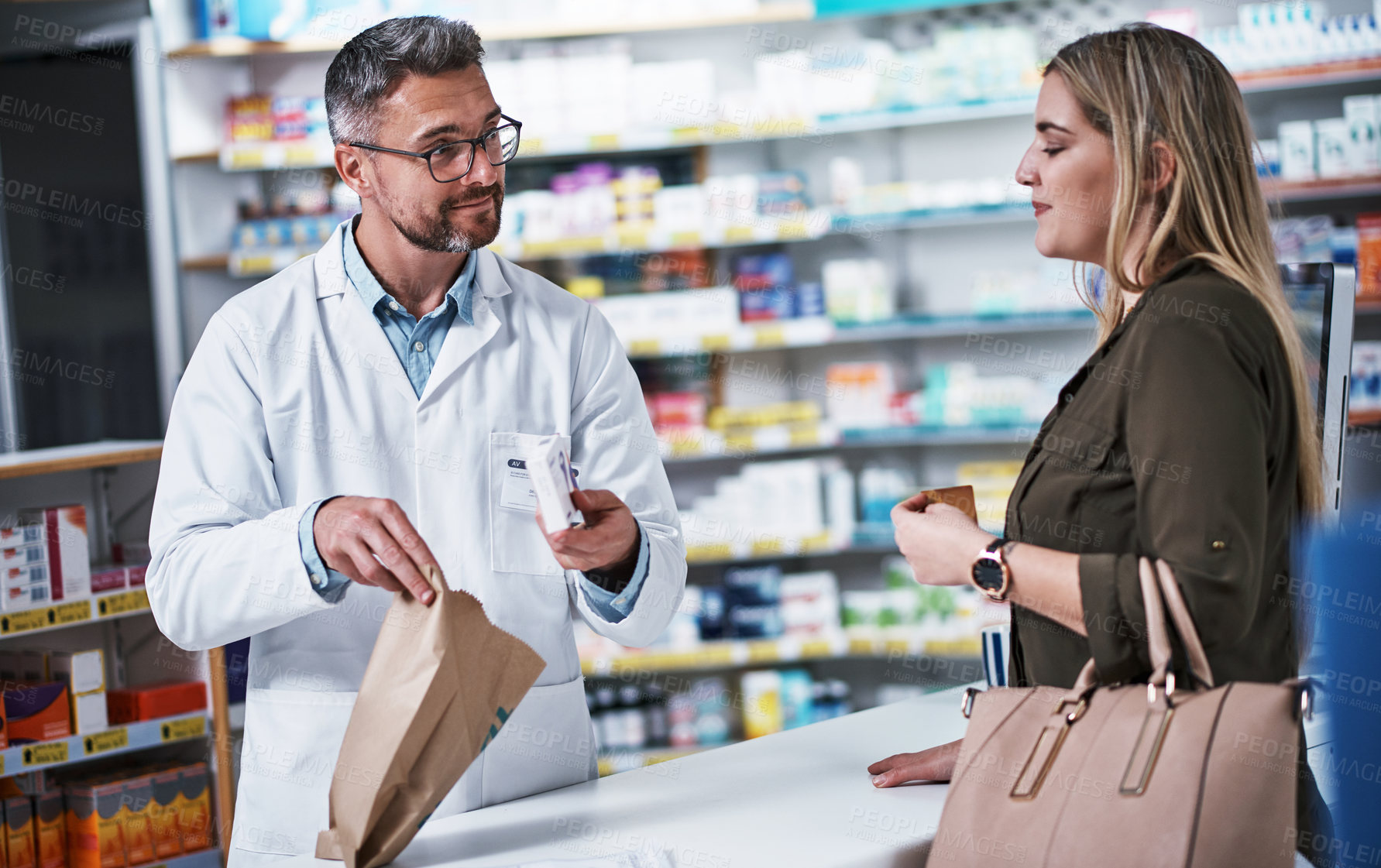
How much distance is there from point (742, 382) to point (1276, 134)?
7.58 ft

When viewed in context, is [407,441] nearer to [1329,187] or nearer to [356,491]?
[356,491]

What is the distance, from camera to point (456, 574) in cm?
182

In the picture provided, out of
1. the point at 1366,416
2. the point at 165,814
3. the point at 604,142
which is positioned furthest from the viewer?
the point at 604,142

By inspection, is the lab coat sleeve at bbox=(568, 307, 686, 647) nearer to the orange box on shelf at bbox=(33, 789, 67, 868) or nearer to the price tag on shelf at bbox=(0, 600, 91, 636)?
the price tag on shelf at bbox=(0, 600, 91, 636)

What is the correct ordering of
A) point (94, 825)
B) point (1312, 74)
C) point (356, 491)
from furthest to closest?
point (1312, 74) < point (94, 825) < point (356, 491)

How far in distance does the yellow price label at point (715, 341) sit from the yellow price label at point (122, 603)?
90.8 inches

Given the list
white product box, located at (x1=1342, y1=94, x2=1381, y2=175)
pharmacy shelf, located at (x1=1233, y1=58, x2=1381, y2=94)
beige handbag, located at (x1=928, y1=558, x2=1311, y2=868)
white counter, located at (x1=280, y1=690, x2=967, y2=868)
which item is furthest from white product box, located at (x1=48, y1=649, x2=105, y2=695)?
white product box, located at (x1=1342, y1=94, x2=1381, y2=175)

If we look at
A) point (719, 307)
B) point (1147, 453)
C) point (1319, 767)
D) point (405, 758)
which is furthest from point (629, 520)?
point (719, 307)

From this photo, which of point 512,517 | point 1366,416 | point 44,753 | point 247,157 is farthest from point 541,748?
point 1366,416

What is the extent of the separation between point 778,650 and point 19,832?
267cm

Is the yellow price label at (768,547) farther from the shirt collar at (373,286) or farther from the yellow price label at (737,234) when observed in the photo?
the shirt collar at (373,286)

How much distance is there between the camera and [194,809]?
284 centimetres

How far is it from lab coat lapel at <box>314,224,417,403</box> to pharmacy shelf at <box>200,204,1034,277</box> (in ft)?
8.31

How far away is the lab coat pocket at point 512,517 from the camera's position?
184 cm
